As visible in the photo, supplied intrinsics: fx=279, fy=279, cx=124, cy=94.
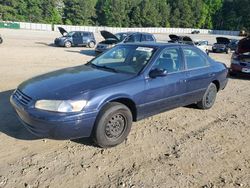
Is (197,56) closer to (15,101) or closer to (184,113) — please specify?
(184,113)

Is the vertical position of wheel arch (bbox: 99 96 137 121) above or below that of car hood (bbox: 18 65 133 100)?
below

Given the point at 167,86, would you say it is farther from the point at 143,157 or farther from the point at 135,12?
the point at 135,12

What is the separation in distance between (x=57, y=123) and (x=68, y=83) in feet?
2.48

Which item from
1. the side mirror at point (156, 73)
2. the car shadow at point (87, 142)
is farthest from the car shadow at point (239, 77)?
the car shadow at point (87, 142)

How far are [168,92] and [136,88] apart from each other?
80 cm

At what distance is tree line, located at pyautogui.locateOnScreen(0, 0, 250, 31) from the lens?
224ft

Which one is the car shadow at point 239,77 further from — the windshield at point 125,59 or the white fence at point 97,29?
the white fence at point 97,29

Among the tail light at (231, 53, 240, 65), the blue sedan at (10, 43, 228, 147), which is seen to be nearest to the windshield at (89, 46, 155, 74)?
the blue sedan at (10, 43, 228, 147)

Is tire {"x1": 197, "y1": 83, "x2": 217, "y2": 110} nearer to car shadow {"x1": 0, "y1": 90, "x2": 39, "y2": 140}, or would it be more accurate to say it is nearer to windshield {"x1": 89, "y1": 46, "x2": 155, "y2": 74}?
windshield {"x1": 89, "y1": 46, "x2": 155, "y2": 74}

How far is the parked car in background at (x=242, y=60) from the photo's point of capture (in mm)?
10523

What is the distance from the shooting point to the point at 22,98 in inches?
160

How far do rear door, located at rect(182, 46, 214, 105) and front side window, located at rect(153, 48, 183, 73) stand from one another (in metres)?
0.22

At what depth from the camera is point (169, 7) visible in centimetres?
9144

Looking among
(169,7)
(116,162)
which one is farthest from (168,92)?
(169,7)
